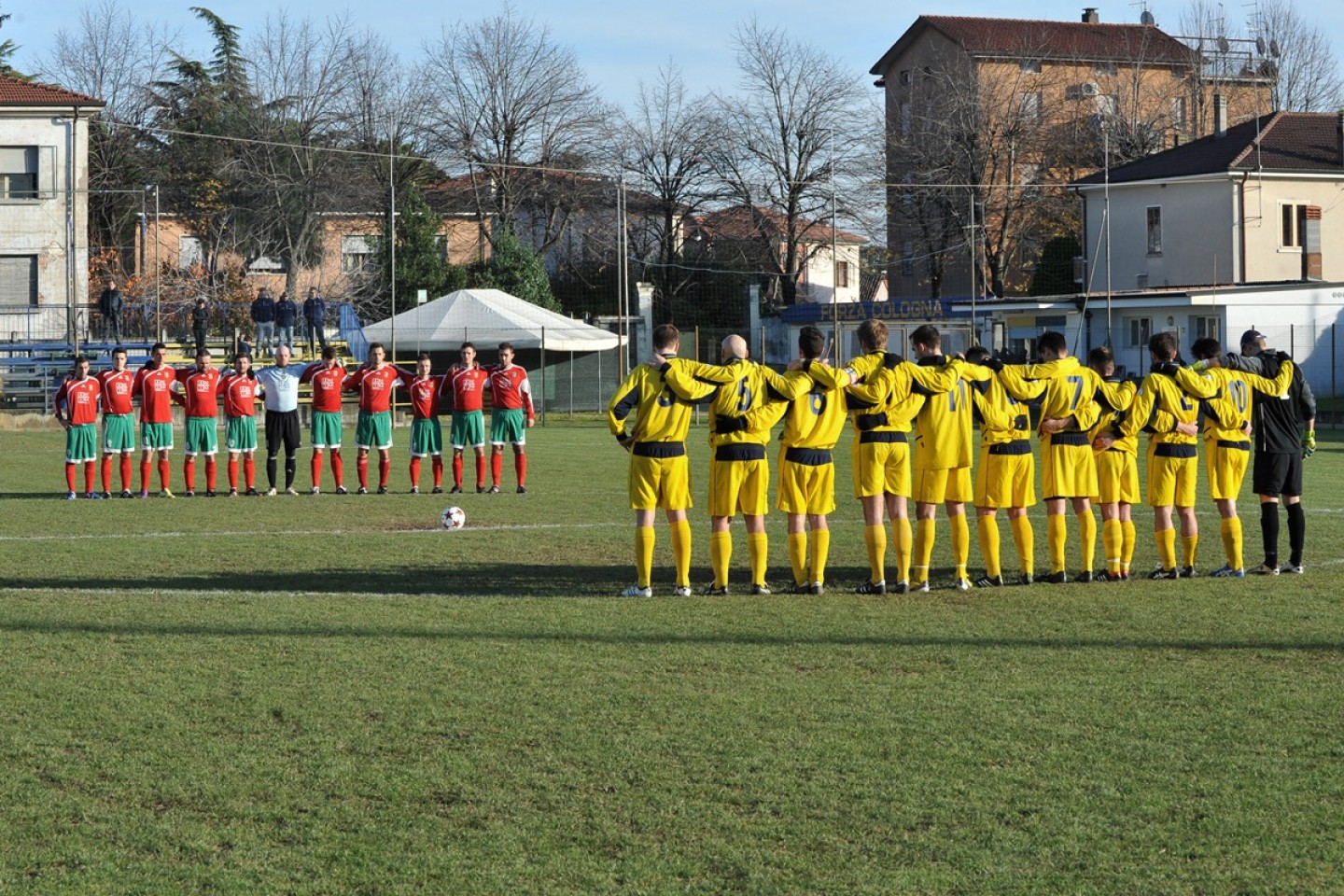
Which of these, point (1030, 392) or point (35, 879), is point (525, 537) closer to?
point (1030, 392)

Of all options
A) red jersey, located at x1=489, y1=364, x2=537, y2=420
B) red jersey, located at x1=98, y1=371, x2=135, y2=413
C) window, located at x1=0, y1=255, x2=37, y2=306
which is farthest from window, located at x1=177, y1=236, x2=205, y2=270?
red jersey, located at x1=489, y1=364, x2=537, y2=420

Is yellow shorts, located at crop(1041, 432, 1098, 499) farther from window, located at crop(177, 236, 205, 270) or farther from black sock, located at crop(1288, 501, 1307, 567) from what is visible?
window, located at crop(177, 236, 205, 270)

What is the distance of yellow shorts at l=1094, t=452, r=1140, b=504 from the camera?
1134cm

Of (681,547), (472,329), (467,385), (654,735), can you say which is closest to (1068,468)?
(681,547)

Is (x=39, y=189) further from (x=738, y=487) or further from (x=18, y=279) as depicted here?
(x=738, y=487)

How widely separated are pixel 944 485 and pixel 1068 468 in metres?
1.03

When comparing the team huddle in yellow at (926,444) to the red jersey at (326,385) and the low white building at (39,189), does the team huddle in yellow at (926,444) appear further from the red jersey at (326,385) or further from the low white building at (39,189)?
the low white building at (39,189)

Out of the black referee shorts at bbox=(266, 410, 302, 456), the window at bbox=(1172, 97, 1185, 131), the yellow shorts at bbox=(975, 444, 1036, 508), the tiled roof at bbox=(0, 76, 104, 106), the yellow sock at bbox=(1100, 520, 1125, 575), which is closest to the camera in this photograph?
the yellow shorts at bbox=(975, 444, 1036, 508)

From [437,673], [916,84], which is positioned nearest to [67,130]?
[916,84]

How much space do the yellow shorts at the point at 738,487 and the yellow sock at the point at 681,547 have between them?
239 millimetres

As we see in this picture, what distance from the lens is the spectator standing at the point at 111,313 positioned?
1403 inches

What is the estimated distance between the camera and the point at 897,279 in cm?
6106

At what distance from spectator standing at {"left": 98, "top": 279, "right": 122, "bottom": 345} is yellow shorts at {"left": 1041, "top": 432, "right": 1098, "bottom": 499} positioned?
96.1ft

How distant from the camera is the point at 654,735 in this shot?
669cm
